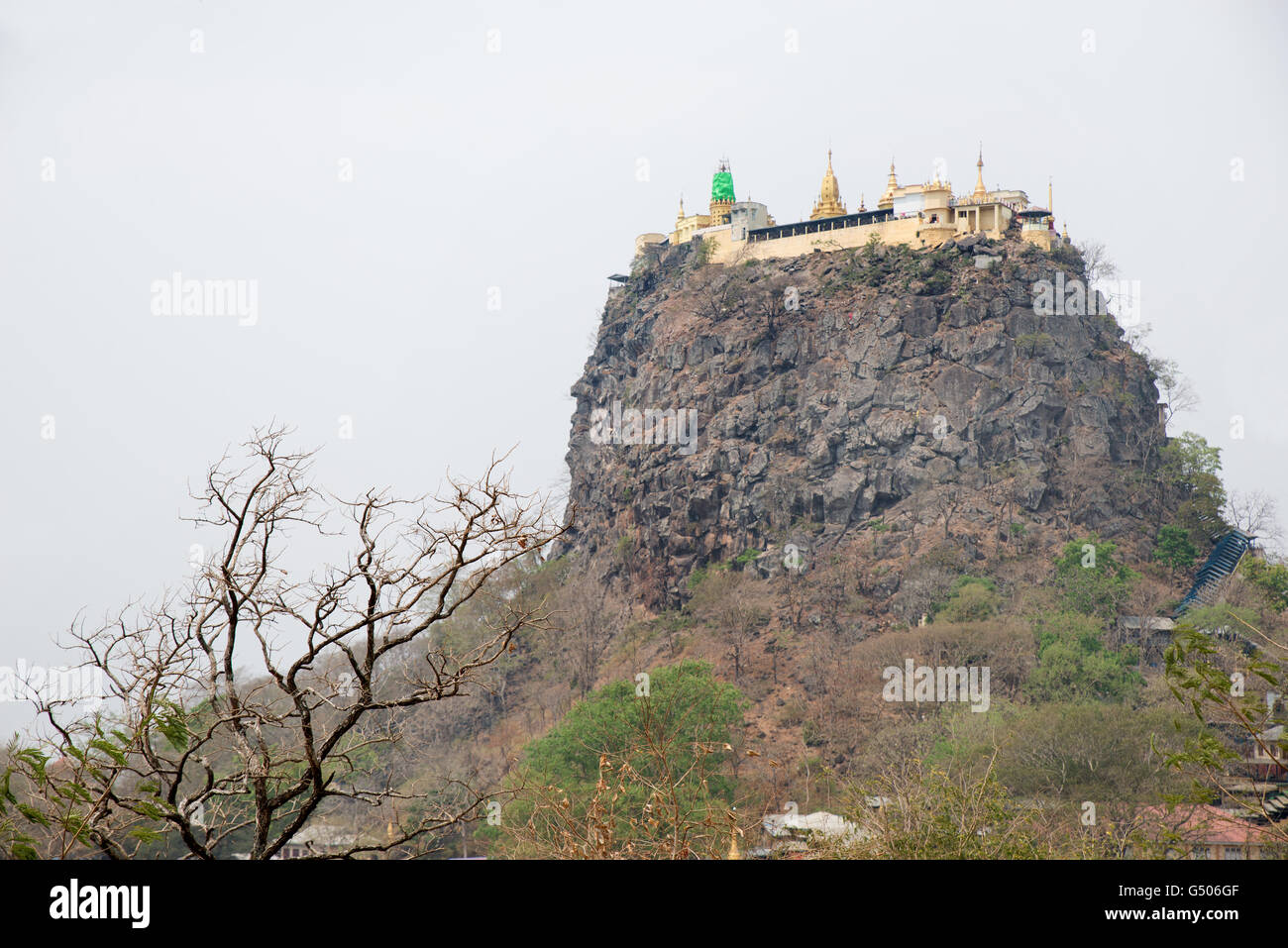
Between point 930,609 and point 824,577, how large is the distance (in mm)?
5258

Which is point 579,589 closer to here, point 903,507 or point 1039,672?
point 903,507

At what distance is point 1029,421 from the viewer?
47.7m

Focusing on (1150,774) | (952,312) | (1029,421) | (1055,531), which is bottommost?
(1150,774)

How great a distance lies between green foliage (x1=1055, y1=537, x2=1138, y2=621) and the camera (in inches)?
1523

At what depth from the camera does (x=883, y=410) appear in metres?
49.2

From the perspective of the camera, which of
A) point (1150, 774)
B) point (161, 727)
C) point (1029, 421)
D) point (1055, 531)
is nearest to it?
point (161, 727)

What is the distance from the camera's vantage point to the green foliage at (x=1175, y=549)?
4325 centimetres

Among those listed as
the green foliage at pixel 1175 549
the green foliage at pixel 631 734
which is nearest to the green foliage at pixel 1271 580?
the green foliage at pixel 1175 549

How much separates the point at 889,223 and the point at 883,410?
8138mm

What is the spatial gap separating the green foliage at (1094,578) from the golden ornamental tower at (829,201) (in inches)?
764

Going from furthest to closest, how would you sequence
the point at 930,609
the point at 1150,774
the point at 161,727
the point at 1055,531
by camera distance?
1. the point at 1055,531
2. the point at 930,609
3. the point at 1150,774
4. the point at 161,727

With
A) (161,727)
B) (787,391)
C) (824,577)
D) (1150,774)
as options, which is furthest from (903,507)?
(161,727)

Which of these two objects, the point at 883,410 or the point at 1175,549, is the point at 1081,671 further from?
the point at 883,410

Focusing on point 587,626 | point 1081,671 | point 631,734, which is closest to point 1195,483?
point 1081,671
